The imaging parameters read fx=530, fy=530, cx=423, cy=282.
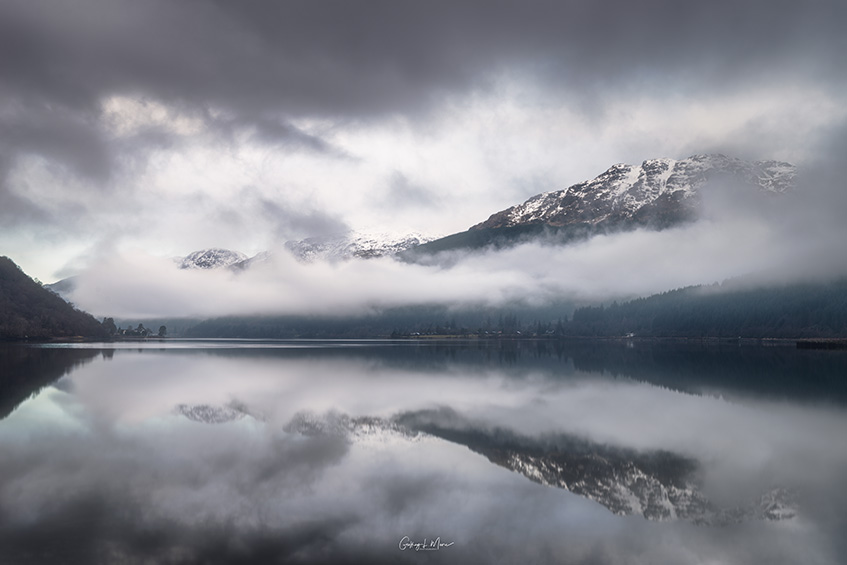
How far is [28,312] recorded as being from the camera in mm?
175500

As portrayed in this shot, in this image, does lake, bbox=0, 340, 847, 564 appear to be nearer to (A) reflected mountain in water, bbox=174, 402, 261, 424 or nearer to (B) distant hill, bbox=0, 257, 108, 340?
(A) reflected mountain in water, bbox=174, 402, 261, 424

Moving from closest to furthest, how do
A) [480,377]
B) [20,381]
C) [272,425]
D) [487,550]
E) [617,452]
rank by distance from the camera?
[487,550]
[617,452]
[272,425]
[20,381]
[480,377]

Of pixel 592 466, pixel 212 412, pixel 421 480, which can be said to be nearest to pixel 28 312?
pixel 212 412

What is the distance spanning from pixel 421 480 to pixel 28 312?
205m

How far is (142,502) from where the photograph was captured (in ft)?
47.1

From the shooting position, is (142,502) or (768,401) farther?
(768,401)

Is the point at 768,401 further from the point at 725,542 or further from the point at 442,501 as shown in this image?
the point at 442,501

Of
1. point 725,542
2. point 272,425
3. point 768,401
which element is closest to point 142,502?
point 272,425

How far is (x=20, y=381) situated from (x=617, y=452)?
4677 cm
